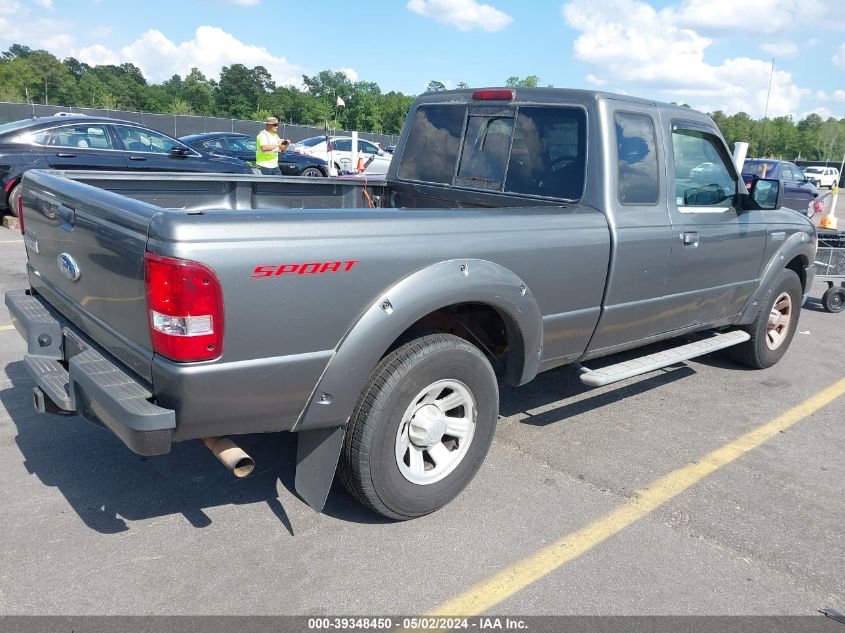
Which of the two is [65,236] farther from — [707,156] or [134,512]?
[707,156]

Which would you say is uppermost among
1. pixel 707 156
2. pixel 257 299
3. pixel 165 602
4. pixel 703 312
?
pixel 707 156

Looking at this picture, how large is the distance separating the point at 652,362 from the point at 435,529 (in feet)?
6.18

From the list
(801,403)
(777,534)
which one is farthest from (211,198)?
(801,403)

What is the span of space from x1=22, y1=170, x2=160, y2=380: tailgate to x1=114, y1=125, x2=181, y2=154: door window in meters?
7.64

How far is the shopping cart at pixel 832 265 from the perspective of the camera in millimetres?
7961

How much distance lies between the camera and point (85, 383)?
267cm

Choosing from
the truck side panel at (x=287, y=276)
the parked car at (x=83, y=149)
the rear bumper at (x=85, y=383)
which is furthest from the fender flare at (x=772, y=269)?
the parked car at (x=83, y=149)

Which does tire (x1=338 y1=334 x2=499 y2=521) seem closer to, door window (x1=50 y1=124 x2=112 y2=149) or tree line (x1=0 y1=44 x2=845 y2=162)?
door window (x1=50 y1=124 x2=112 y2=149)

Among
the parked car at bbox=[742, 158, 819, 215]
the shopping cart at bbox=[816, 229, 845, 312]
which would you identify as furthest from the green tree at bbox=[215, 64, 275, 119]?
the shopping cart at bbox=[816, 229, 845, 312]

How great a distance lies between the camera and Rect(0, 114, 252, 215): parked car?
9539mm

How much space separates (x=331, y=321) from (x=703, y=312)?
3.12m

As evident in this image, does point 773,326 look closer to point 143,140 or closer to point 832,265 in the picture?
point 832,265

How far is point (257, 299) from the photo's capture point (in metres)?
2.46

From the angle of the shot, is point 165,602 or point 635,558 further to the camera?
point 635,558
